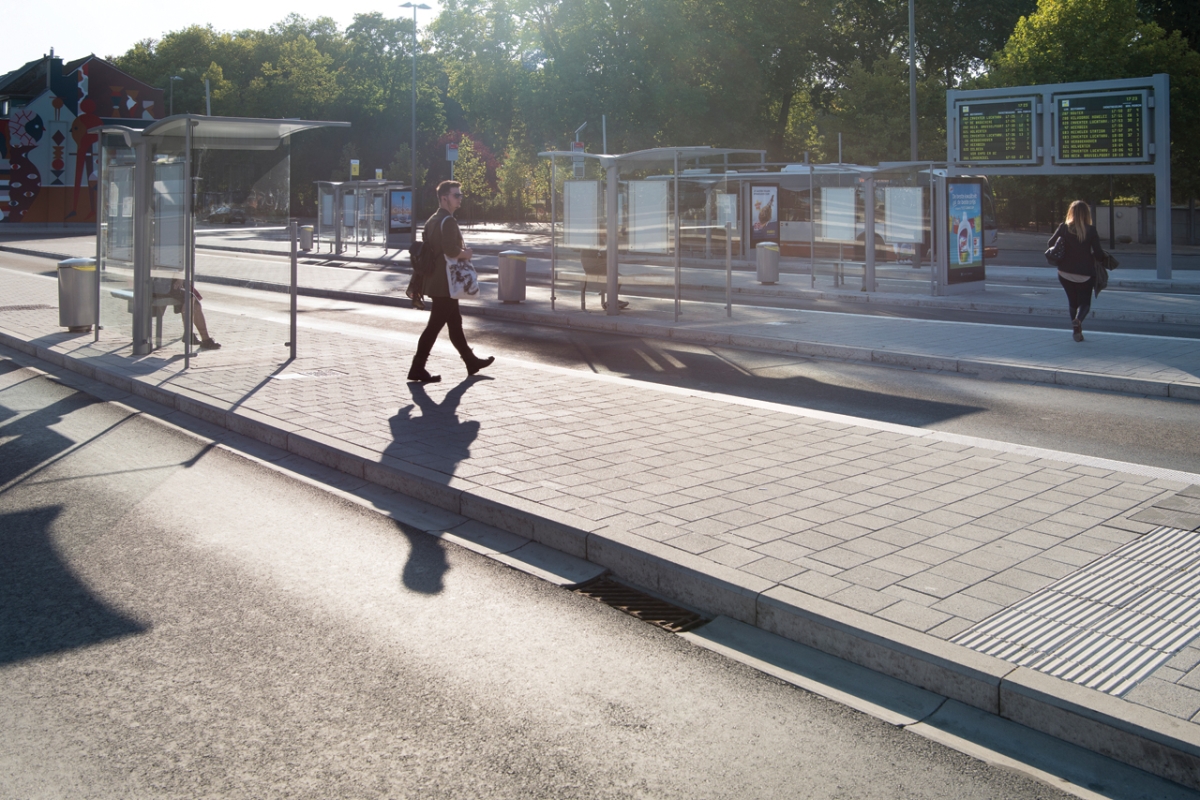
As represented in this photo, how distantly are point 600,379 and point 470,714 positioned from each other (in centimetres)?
688

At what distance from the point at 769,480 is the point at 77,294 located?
10.4m

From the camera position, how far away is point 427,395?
9602 millimetres

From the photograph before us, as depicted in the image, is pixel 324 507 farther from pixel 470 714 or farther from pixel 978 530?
pixel 978 530

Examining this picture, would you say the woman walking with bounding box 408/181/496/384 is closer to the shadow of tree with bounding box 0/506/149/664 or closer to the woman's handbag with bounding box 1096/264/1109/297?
the shadow of tree with bounding box 0/506/149/664

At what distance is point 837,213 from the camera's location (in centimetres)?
2309

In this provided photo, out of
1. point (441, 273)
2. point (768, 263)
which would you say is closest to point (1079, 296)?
point (441, 273)

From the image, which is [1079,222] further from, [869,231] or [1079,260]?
[869,231]

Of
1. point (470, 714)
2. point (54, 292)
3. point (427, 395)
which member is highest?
point (54, 292)

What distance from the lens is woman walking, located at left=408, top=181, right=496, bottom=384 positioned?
33.3 ft

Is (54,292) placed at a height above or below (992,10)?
below

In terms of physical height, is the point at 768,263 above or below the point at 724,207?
below

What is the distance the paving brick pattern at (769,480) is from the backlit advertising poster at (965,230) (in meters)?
11.8

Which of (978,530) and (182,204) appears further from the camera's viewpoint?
(182,204)

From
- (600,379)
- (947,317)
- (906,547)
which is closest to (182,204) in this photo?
(600,379)
